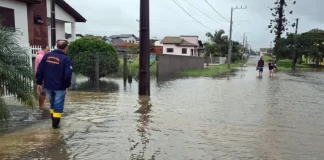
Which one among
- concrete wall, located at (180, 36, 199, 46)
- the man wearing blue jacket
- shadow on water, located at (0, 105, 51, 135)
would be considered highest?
concrete wall, located at (180, 36, 199, 46)

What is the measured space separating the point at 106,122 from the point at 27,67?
2.01 meters

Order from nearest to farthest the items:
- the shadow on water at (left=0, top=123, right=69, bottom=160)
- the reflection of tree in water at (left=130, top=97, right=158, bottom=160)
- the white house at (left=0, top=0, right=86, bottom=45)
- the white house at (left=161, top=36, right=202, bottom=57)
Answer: the shadow on water at (left=0, top=123, right=69, bottom=160), the reflection of tree in water at (left=130, top=97, right=158, bottom=160), the white house at (left=0, top=0, right=86, bottom=45), the white house at (left=161, top=36, right=202, bottom=57)

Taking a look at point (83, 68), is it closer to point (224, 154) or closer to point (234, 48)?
point (224, 154)

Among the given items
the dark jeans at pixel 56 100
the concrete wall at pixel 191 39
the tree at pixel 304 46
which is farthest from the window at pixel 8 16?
the concrete wall at pixel 191 39

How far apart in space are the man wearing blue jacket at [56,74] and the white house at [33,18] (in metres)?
2.83

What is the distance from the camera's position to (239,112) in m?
9.34

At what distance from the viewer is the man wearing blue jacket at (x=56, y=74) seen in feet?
20.4

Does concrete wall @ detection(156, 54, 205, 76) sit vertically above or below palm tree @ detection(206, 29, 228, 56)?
below

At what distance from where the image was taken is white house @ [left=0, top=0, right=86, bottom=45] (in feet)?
45.7

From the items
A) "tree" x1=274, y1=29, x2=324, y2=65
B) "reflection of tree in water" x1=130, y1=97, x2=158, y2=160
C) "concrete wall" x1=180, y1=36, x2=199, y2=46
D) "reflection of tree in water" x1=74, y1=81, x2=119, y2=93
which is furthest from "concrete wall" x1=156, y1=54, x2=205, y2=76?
"concrete wall" x1=180, y1=36, x2=199, y2=46

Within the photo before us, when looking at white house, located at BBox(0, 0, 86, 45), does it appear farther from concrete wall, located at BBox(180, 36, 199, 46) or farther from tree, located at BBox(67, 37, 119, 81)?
concrete wall, located at BBox(180, 36, 199, 46)

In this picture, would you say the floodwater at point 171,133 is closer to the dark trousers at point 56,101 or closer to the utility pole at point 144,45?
the dark trousers at point 56,101

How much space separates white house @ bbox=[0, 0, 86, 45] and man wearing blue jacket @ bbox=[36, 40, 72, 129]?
2834 millimetres

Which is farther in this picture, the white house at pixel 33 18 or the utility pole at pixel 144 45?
the white house at pixel 33 18
